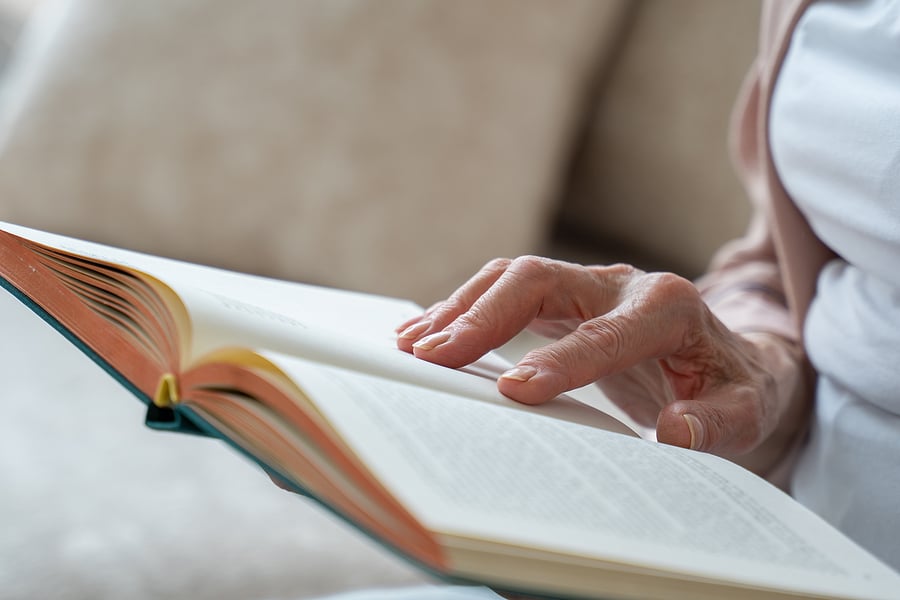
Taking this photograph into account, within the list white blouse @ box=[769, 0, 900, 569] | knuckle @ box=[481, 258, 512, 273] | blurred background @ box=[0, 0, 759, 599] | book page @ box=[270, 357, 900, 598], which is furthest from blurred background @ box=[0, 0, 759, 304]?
book page @ box=[270, 357, 900, 598]

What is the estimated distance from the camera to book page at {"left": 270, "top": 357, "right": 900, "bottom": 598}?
0.31 m

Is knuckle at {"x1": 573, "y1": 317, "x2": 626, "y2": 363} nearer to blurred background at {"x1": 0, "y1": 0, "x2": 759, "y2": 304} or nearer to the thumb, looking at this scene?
the thumb

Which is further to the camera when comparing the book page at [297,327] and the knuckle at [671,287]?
the knuckle at [671,287]

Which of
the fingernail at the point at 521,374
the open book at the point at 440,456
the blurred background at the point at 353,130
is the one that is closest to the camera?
the open book at the point at 440,456

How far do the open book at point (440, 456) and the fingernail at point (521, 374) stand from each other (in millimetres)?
11

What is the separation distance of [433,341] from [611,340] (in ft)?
0.30

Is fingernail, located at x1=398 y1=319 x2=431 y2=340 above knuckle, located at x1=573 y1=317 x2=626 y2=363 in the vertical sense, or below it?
below

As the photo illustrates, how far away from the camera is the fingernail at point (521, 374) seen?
46 centimetres

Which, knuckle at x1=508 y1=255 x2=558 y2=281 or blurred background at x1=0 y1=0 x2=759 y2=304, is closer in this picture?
knuckle at x1=508 y1=255 x2=558 y2=281

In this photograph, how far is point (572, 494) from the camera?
0.34m

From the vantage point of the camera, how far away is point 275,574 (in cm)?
80

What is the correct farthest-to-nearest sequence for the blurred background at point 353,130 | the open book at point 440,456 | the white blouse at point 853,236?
the blurred background at point 353,130
the white blouse at point 853,236
the open book at point 440,456

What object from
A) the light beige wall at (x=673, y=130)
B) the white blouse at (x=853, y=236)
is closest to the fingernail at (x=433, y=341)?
the white blouse at (x=853, y=236)

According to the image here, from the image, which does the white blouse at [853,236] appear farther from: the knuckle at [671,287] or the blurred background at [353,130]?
the blurred background at [353,130]
